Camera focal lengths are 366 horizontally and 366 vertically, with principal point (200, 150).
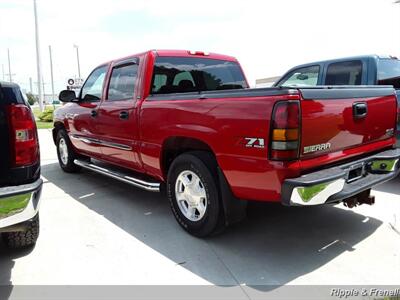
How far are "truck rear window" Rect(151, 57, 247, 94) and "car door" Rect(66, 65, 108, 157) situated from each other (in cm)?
119

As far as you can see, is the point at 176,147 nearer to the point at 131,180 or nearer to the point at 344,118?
the point at 131,180

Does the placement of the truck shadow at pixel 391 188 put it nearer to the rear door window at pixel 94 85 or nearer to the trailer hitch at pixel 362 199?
the trailer hitch at pixel 362 199

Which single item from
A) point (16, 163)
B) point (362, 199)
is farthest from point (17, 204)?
point (362, 199)

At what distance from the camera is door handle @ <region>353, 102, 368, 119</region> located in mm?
3225

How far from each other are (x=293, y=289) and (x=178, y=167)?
1.61m

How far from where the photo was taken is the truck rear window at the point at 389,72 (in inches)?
215

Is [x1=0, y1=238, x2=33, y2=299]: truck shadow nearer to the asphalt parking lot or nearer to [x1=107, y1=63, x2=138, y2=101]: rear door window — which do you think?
the asphalt parking lot

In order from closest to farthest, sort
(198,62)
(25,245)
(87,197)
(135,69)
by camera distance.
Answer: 1. (25,245)
2. (135,69)
3. (198,62)
4. (87,197)

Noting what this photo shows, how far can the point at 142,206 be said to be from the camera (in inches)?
187

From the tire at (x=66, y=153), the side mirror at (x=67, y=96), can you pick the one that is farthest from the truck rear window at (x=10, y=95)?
the tire at (x=66, y=153)

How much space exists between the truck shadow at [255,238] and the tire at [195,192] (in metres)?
0.17

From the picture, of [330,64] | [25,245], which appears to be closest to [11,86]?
[25,245]

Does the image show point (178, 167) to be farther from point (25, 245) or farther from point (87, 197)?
point (87, 197)

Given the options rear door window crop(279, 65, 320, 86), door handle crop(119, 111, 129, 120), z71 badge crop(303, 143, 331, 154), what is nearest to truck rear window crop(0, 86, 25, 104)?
door handle crop(119, 111, 129, 120)
